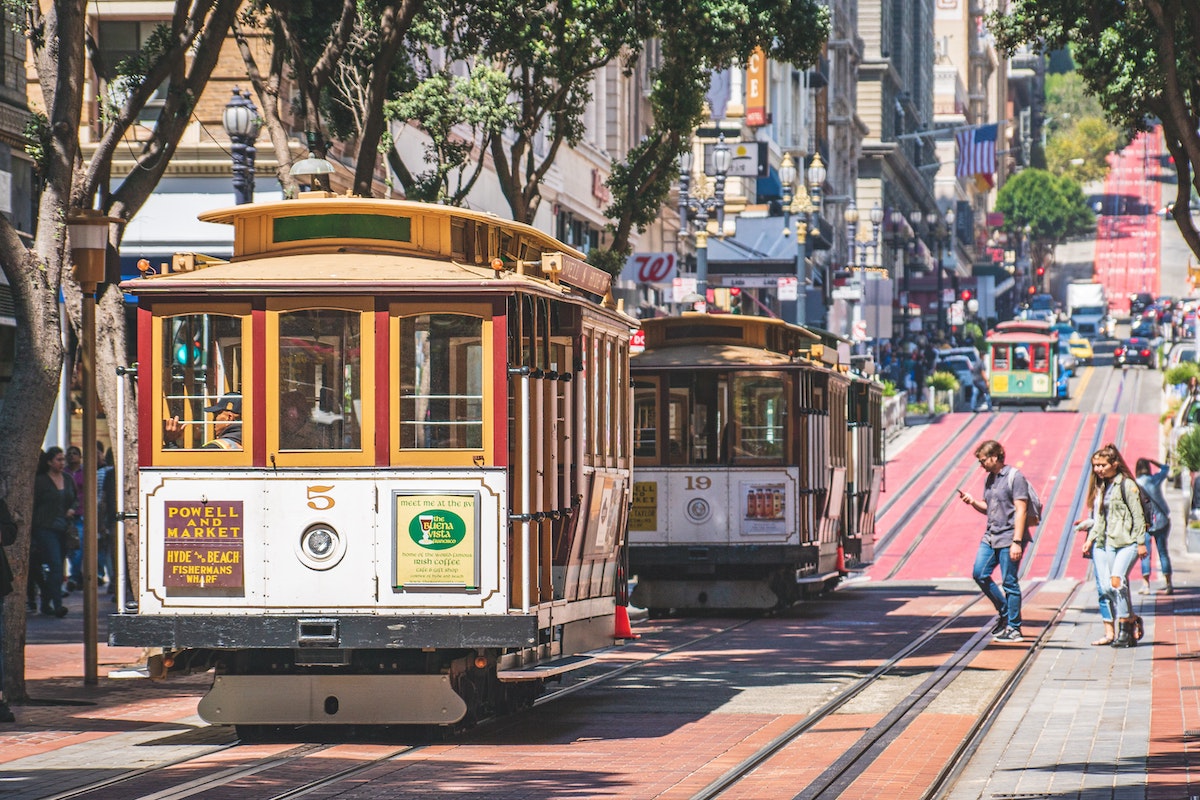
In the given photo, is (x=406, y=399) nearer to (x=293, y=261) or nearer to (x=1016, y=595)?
(x=293, y=261)

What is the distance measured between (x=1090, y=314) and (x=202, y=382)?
5377 inches

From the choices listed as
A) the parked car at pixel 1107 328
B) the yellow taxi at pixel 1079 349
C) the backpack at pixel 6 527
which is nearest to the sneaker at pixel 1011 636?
the backpack at pixel 6 527

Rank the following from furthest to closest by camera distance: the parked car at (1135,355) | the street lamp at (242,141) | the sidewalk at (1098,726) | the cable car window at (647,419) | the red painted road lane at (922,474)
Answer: the parked car at (1135,355) → the red painted road lane at (922,474) → the cable car window at (647,419) → the street lamp at (242,141) → the sidewalk at (1098,726)

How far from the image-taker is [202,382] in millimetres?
12688

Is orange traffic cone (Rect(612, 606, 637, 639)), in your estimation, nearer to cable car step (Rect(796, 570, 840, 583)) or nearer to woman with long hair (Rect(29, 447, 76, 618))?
cable car step (Rect(796, 570, 840, 583))

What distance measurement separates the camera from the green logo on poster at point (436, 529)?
12.4 meters

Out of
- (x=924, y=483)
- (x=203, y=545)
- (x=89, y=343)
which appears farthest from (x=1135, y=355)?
(x=203, y=545)

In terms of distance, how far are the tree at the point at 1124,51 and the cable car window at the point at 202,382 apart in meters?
8.88

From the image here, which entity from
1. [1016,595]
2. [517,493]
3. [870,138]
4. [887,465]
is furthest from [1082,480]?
[870,138]

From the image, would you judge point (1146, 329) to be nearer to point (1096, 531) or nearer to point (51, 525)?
point (51, 525)

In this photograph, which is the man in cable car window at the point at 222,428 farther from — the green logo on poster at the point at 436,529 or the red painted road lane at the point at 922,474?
the red painted road lane at the point at 922,474

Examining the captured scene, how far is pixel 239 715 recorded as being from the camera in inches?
498

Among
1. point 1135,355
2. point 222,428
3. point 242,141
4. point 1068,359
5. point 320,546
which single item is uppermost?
point 1135,355

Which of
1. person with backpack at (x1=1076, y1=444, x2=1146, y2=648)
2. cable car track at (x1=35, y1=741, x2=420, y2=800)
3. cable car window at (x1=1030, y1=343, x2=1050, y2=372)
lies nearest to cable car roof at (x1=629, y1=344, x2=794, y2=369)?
person with backpack at (x1=1076, y1=444, x2=1146, y2=648)
